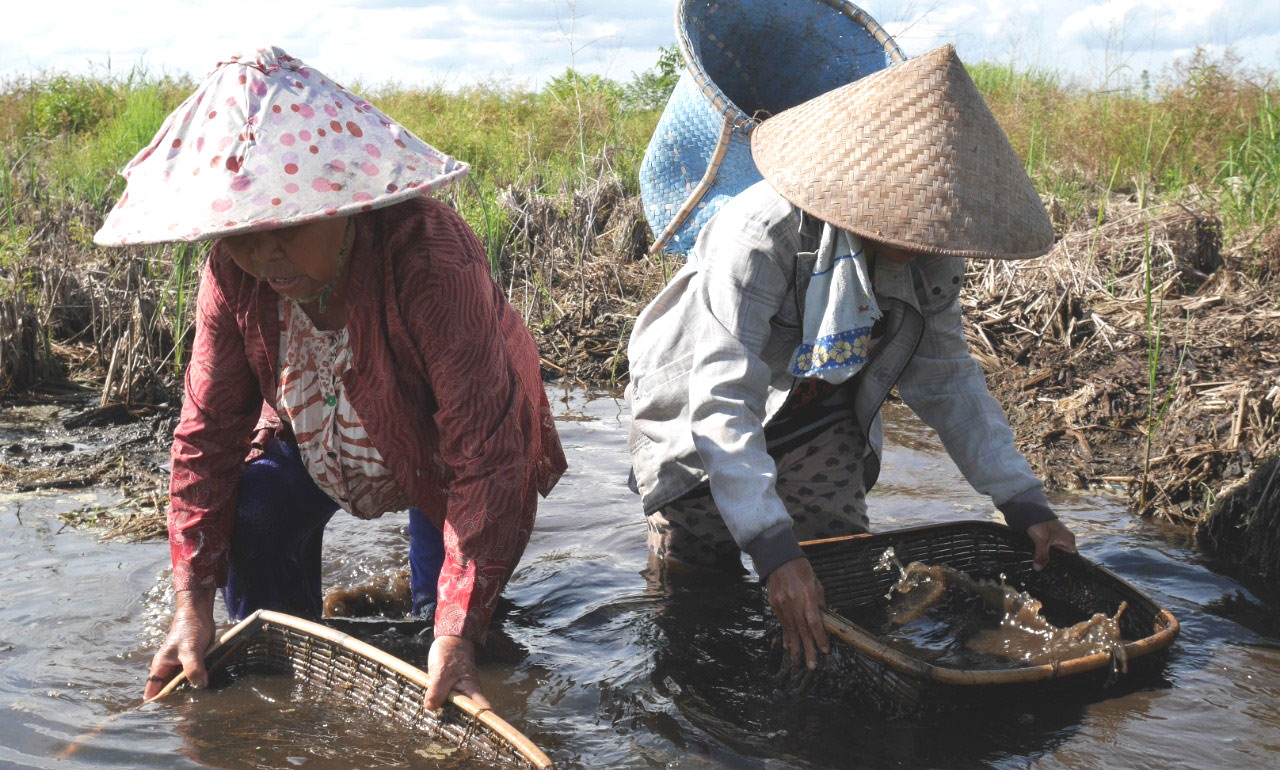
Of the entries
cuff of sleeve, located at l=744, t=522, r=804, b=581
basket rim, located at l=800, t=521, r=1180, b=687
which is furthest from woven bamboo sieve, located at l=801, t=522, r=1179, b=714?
cuff of sleeve, located at l=744, t=522, r=804, b=581

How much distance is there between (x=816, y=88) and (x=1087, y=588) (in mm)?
1584

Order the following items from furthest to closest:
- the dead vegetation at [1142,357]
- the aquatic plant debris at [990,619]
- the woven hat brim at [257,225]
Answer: the dead vegetation at [1142,357] < the aquatic plant debris at [990,619] < the woven hat brim at [257,225]

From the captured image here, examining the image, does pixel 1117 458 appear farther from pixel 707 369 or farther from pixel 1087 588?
pixel 707 369

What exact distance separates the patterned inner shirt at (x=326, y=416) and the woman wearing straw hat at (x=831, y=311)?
668 millimetres

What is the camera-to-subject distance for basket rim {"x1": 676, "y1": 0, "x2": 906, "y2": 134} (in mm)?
2834

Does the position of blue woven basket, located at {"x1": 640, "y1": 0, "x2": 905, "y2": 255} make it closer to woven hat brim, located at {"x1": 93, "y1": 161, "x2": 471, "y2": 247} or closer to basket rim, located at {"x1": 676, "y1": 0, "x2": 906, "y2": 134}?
basket rim, located at {"x1": 676, "y1": 0, "x2": 906, "y2": 134}

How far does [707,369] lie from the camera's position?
7.67ft

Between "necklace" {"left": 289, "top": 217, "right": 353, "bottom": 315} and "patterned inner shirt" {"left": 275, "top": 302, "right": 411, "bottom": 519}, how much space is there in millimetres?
71

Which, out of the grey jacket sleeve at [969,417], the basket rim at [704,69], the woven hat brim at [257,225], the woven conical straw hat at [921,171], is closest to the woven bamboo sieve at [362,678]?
the woven hat brim at [257,225]

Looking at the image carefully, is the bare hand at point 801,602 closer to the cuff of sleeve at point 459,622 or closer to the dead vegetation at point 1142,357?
the cuff of sleeve at point 459,622

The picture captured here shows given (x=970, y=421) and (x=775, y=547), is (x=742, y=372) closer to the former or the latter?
(x=775, y=547)

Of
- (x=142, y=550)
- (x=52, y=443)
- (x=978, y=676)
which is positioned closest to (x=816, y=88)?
(x=978, y=676)

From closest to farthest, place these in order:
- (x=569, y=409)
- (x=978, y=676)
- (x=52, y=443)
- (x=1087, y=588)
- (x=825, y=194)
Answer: (x=978, y=676), (x=825, y=194), (x=1087, y=588), (x=52, y=443), (x=569, y=409)

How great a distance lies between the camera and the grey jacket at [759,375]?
2.28 meters
